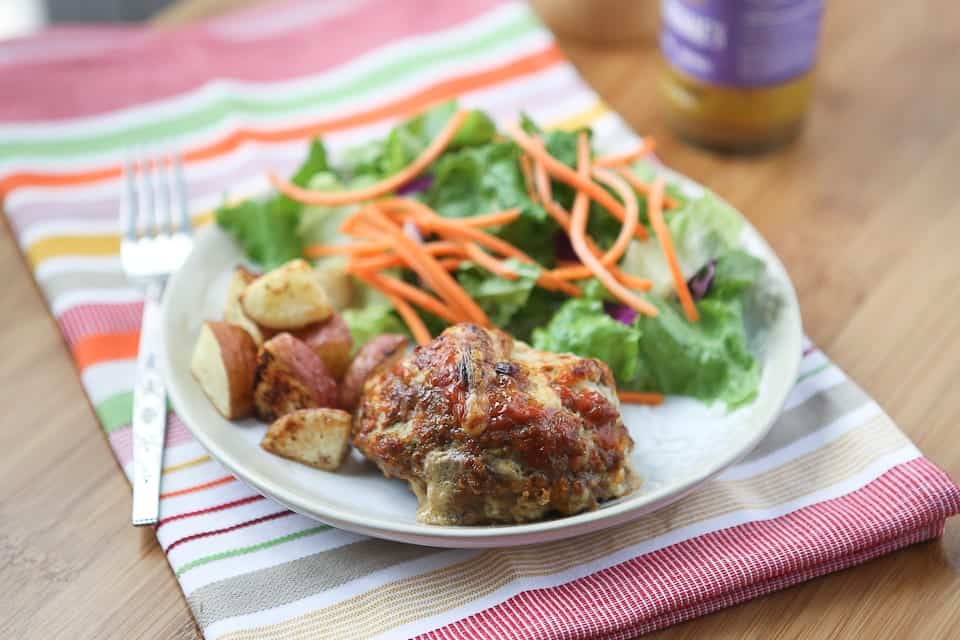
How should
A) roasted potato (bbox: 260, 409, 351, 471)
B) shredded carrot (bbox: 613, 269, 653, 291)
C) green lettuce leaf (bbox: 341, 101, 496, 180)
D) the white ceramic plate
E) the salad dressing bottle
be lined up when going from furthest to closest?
the salad dressing bottle, green lettuce leaf (bbox: 341, 101, 496, 180), shredded carrot (bbox: 613, 269, 653, 291), roasted potato (bbox: 260, 409, 351, 471), the white ceramic plate

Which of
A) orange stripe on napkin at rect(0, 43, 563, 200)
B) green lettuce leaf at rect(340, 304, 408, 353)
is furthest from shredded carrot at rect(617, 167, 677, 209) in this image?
orange stripe on napkin at rect(0, 43, 563, 200)

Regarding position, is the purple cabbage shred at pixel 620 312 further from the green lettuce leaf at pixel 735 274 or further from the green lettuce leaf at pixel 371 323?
the green lettuce leaf at pixel 371 323

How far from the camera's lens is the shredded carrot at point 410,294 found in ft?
8.13

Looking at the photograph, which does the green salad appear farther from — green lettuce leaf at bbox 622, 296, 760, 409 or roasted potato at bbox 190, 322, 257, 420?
roasted potato at bbox 190, 322, 257, 420

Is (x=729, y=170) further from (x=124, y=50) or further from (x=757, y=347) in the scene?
(x=124, y=50)

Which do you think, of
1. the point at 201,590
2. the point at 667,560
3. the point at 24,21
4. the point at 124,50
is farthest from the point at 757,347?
the point at 24,21

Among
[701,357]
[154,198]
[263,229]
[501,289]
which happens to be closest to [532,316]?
[501,289]

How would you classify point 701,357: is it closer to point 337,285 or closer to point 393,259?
point 393,259

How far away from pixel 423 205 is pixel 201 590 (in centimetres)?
113

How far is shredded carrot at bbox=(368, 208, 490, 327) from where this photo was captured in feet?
8.09

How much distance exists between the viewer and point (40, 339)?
2658mm

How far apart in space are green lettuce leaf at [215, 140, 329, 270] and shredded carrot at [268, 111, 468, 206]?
6 cm

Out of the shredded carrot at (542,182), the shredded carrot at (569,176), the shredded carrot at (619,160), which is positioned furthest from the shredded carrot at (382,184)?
the shredded carrot at (619,160)

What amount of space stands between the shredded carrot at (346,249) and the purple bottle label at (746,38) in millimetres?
1192
